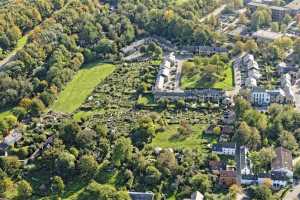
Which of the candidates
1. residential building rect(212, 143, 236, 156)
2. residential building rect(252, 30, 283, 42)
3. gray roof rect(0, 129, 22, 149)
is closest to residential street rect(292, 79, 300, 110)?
residential building rect(252, 30, 283, 42)

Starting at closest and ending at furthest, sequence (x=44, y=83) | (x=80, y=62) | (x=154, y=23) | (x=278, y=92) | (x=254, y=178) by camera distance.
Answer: (x=254, y=178) < (x=278, y=92) < (x=44, y=83) < (x=80, y=62) < (x=154, y=23)

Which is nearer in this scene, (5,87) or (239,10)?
(5,87)

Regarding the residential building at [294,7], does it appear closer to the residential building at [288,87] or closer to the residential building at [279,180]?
the residential building at [288,87]

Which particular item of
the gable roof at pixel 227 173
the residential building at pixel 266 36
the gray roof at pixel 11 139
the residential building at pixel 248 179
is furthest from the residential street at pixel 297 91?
the gray roof at pixel 11 139

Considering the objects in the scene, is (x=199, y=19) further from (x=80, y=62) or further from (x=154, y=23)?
(x=80, y=62)

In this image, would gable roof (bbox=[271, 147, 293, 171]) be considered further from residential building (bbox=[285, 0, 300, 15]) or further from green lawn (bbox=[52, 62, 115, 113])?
residential building (bbox=[285, 0, 300, 15])

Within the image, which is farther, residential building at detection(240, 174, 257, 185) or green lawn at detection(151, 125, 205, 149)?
green lawn at detection(151, 125, 205, 149)

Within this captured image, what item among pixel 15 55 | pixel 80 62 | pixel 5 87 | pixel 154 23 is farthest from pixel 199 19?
pixel 5 87
